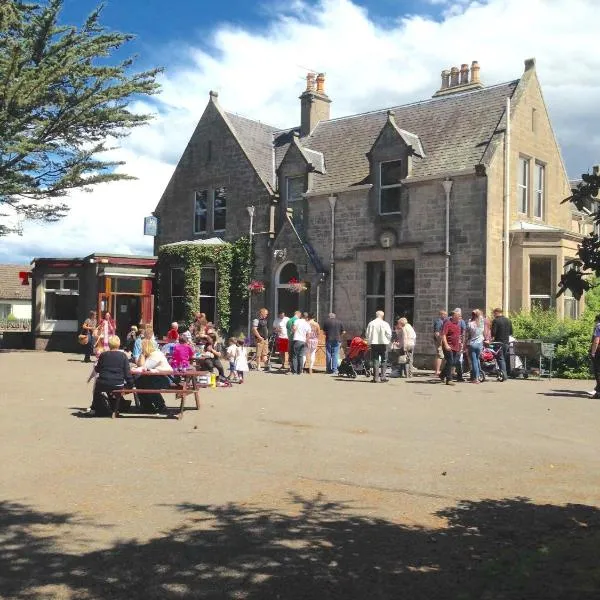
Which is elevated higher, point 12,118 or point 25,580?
point 12,118

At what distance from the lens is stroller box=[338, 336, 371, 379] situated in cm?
1892

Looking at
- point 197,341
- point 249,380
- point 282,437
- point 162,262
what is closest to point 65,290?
point 162,262

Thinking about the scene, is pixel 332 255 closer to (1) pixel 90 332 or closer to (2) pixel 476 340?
(1) pixel 90 332

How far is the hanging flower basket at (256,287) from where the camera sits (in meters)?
27.0

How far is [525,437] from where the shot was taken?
10008 mm

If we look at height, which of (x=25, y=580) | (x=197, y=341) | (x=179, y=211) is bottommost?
(x=25, y=580)

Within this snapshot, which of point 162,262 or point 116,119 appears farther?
point 162,262

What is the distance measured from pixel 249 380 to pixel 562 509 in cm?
1203

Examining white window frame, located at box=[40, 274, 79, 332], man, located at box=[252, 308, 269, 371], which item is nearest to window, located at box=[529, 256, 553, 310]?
man, located at box=[252, 308, 269, 371]

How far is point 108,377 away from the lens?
11.5m

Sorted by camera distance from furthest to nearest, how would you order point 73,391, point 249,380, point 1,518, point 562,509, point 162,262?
point 162,262
point 249,380
point 73,391
point 562,509
point 1,518

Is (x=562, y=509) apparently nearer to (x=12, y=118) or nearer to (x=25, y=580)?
(x=25, y=580)

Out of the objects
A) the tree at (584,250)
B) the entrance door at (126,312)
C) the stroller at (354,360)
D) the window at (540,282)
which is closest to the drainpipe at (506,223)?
the window at (540,282)

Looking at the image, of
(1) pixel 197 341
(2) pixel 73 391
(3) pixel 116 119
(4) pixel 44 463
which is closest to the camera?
(4) pixel 44 463
